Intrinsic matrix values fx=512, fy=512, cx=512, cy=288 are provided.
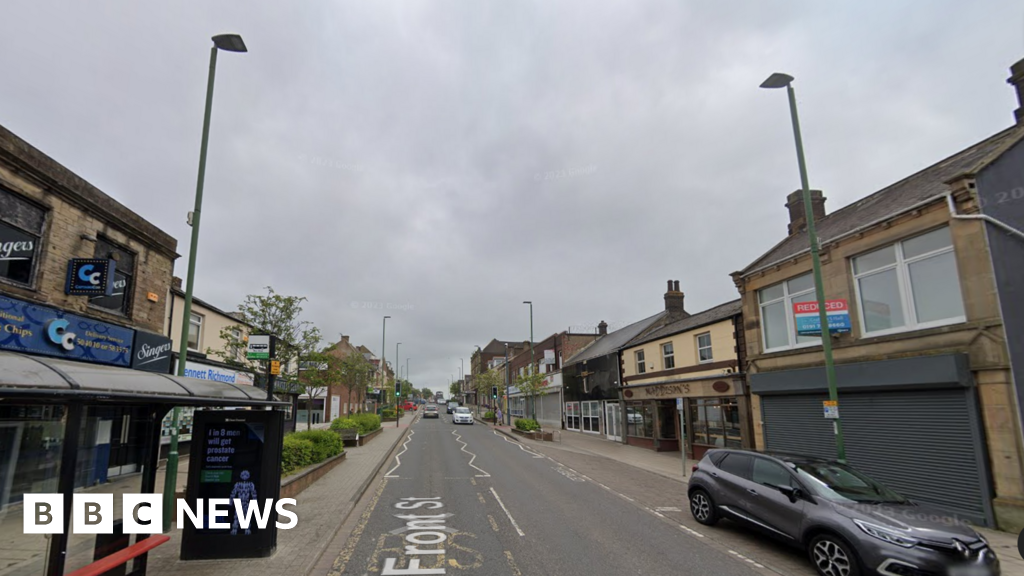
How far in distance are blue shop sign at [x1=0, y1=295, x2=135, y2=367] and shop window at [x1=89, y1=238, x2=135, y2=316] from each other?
2.55 ft

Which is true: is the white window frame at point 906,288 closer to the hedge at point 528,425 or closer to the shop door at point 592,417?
the hedge at point 528,425

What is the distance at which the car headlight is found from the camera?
6.27m

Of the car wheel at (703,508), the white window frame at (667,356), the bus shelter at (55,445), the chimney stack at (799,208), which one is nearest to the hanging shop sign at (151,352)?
the bus shelter at (55,445)

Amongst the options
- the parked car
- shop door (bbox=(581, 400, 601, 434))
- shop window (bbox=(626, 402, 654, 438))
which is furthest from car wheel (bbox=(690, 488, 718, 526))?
shop door (bbox=(581, 400, 601, 434))

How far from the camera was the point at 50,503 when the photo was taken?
4641mm

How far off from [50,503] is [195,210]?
6.62 meters

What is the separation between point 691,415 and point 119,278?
2216 cm

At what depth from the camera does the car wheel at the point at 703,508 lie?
967 centimetres

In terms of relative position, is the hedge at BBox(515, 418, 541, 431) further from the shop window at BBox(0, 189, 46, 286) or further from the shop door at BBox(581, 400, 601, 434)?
the shop window at BBox(0, 189, 46, 286)

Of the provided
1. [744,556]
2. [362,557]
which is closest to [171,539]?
[362,557]

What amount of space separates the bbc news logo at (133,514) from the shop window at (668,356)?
65.5 feet

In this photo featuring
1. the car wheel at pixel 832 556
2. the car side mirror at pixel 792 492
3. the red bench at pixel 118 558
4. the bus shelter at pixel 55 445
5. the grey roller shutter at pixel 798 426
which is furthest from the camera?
the grey roller shutter at pixel 798 426

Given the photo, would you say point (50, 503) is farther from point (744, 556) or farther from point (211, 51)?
point (211, 51)

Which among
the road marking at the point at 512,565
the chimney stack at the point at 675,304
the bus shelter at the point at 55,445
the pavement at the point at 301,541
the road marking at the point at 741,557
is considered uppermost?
the chimney stack at the point at 675,304
